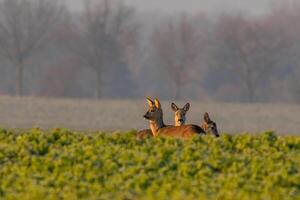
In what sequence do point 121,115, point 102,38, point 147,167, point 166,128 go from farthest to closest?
1. point 102,38
2. point 121,115
3. point 166,128
4. point 147,167

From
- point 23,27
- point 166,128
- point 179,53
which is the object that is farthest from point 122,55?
point 166,128

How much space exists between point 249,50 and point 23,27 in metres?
24.2

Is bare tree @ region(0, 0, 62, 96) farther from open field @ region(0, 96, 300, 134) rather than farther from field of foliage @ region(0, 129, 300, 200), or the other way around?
field of foliage @ region(0, 129, 300, 200)

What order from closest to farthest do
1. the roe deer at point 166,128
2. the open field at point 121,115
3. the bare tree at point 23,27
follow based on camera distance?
the roe deer at point 166,128
the open field at point 121,115
the bare tree at point 23,27

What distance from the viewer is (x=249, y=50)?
111938 mm

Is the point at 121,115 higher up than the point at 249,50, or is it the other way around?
the point at 249,50

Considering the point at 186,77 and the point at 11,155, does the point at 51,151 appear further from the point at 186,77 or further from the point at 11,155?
the point at 186,77

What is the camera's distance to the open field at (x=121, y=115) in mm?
60312

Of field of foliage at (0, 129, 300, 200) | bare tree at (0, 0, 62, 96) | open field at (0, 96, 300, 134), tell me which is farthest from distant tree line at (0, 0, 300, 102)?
field of foliage at (0, 129, 300, 200)

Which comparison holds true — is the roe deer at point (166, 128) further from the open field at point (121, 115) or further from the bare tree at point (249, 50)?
the bare tree at point (249, 50)

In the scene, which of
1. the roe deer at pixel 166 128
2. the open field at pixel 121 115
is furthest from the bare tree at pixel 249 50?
the roe deer at pixel 166 128

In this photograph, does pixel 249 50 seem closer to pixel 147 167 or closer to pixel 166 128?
pixel 166 128

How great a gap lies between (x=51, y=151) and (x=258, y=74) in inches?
3859

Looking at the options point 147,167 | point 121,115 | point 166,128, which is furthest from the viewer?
point 121,115
